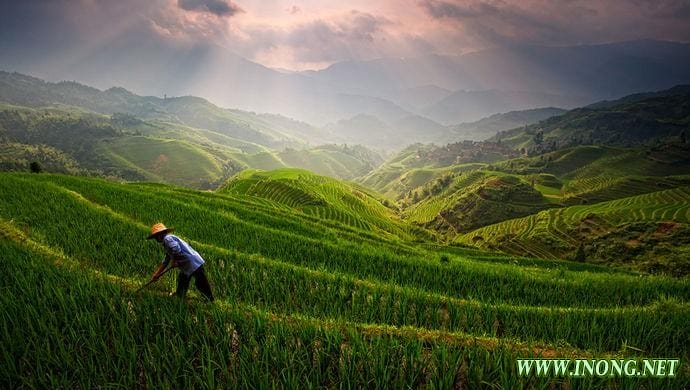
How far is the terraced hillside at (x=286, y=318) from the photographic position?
475cm

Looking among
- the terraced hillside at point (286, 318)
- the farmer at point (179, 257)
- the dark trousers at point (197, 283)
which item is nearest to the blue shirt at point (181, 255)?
the farmer at point (179, 257)

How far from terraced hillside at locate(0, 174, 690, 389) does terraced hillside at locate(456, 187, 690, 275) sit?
150ft

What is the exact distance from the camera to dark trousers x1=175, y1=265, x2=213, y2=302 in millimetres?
7246

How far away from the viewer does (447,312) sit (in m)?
10.1

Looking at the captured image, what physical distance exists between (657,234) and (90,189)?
85.0m

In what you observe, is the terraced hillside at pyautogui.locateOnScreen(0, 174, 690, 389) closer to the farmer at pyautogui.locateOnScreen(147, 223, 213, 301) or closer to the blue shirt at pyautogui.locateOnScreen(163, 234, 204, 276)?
the farmer at pyautogui.locateOnScreen(147, 223, 213, 301)

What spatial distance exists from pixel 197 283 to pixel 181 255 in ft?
2.79

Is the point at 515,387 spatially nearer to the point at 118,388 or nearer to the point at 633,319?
the point at 118,388

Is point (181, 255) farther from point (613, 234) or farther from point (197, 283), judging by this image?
point (613, 234)

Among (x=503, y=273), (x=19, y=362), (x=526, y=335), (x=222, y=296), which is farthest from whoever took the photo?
(x=503, y=273)

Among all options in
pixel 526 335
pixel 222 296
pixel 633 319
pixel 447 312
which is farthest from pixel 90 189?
pixel 633 319

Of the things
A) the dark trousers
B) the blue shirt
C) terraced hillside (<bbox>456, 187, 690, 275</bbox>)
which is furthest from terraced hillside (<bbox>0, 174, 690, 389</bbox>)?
terraced hillside (<bbox>456, 187, 690, 275</bbox>)

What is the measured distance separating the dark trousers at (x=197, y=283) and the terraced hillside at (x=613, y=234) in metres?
55.5

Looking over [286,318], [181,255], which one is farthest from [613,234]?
[181,255]
